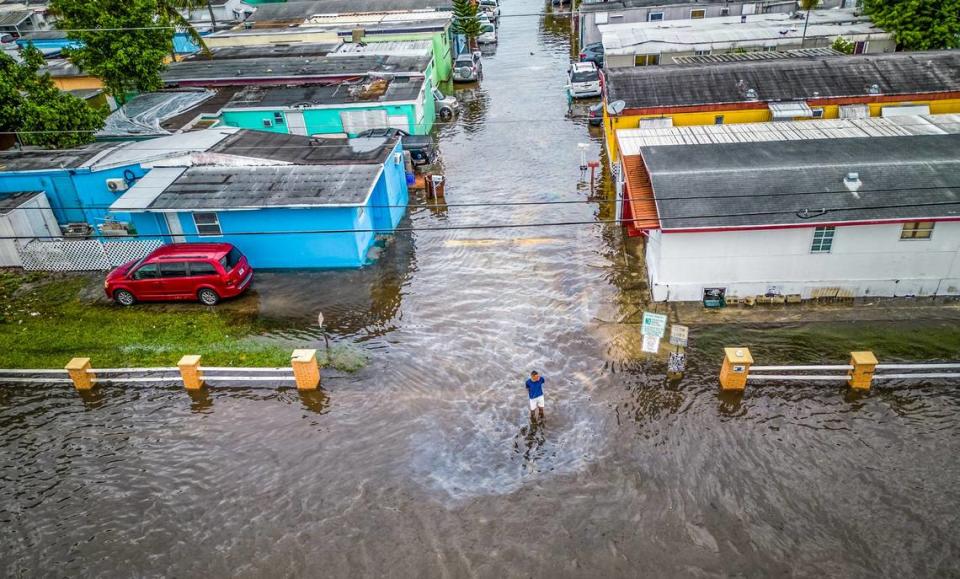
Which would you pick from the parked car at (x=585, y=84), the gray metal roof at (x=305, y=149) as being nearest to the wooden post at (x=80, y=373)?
the gray metal roof at (x=305, y=149)

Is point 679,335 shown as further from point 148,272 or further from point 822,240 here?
point 148,272

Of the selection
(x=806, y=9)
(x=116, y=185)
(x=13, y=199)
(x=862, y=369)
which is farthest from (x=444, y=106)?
(x=862, y=369)

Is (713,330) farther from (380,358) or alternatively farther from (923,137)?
(923,137)

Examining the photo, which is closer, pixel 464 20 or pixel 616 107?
pixel 616 107

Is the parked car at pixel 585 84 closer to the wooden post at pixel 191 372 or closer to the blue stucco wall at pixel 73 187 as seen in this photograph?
the blue stucco wall at pixel 73 187

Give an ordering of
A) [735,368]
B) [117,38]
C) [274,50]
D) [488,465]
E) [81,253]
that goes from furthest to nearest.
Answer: [274,50], [117,38], [81,253], [735,368], [488,465]

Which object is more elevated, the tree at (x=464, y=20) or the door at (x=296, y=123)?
the tree at (x=464, y=20)
